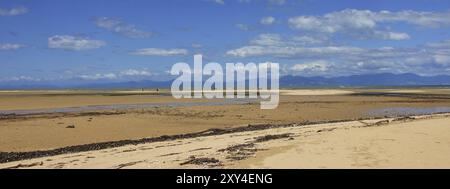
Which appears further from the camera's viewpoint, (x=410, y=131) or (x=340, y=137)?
(x=410, y=131)

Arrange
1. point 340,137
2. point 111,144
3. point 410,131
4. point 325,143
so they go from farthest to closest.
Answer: point 111,144
point 410,131
point 340,137
point 325,143

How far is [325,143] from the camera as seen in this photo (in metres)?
14.4
